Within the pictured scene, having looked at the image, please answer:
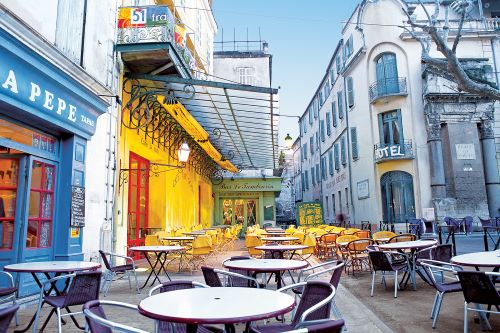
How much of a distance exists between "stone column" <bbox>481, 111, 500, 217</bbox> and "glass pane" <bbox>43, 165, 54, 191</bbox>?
1826cm

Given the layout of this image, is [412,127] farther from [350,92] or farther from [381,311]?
[381,311]

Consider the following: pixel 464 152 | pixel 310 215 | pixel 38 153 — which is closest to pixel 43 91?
pixel 38 153

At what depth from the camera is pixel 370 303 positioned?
514cm

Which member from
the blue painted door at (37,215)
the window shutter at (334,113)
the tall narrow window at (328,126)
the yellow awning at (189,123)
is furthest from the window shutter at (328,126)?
the blue painted door at (37,215)

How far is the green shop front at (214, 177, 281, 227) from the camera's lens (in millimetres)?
23516

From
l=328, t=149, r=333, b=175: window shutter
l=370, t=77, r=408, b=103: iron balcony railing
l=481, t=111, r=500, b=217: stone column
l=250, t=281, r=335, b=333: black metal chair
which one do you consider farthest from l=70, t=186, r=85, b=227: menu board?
l=328, t=149, r=333, b=175: window shutter

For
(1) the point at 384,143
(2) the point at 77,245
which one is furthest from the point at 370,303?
(1) the point at 384,143

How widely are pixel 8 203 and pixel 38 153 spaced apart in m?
0.82

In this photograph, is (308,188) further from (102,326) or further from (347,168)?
(102,326)

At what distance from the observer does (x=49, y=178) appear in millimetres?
5898

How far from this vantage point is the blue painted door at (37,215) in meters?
5.26

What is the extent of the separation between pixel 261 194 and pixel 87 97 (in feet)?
59.7

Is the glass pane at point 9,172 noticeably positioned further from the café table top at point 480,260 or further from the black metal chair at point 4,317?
the café table top at point 480,260

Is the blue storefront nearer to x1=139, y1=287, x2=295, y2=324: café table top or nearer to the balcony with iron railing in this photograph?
the balcony with iron railing
